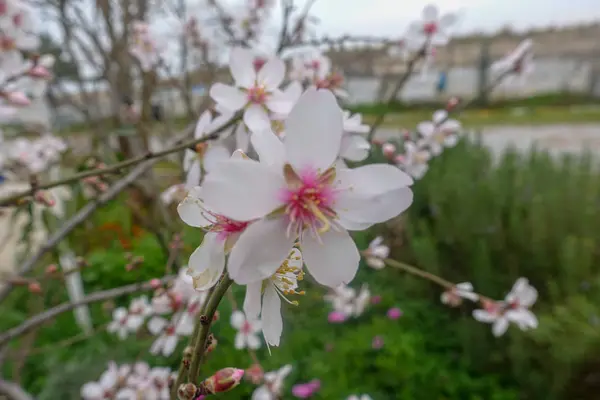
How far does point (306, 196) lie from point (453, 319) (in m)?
1.68

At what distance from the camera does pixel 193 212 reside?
0.33 meters

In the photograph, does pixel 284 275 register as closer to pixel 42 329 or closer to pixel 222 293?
pixel 222 293

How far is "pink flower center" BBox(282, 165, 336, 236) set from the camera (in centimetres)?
27

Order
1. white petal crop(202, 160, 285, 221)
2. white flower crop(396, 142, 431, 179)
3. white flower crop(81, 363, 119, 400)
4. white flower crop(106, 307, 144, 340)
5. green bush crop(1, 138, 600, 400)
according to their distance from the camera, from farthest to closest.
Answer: green bush crop(1, 138, 600, 400) → white flower crop(106, 307, 144, 340) → white flower crop(396, 142, 431, 179) → white flower crop(81, 363, 119, 400) → white petal crop(202, 160, 285, 221)

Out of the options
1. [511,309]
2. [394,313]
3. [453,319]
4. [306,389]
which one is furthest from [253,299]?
[453,319]

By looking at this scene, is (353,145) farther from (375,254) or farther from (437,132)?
(437,132)

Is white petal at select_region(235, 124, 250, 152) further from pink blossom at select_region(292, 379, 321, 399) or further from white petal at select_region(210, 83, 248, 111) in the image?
pink blossom at select_region(292, 379, 321, 399)

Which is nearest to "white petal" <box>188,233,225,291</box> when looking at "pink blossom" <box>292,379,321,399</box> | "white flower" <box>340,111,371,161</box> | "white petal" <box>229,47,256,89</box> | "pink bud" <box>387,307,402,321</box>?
"white flower" <box>340,111,371,161</box>

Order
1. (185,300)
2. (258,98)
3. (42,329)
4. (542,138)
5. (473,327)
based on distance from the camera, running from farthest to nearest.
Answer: (542,138)
(42,329)
(473,327)
(185,300)
(258,98)

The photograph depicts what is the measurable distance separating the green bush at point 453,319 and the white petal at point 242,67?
2.12 feet

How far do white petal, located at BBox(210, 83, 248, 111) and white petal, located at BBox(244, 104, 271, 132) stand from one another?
0.02 meters

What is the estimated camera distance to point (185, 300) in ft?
2.88

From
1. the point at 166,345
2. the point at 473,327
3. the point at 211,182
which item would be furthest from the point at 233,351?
the point at 211,182

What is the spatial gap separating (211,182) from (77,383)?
4.88 ft
